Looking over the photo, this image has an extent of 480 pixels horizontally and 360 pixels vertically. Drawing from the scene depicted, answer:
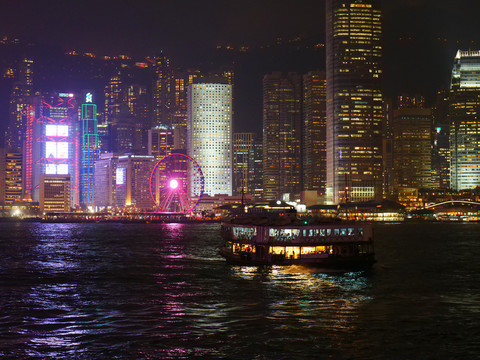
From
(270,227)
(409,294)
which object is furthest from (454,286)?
(270,227)

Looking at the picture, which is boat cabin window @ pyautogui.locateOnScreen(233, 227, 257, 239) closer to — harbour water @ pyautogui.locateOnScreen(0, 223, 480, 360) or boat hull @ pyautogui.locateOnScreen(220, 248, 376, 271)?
boat hull @ pyautogui.locateOnScreen(220, 248, 376, 271)

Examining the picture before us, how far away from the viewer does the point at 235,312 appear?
167 feet

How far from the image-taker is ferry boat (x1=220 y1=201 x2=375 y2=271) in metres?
76.2

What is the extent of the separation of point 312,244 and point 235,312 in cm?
2678

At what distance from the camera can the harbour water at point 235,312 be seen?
39625mm

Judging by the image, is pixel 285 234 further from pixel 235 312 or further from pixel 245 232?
pixel 235 312

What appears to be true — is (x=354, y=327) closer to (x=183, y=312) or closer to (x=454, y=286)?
(x=183, y=312)

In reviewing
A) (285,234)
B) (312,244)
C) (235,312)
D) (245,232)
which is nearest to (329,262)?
(312,244)

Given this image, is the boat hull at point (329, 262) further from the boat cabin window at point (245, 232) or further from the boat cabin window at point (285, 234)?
the boat cabin window at point (245, 232)

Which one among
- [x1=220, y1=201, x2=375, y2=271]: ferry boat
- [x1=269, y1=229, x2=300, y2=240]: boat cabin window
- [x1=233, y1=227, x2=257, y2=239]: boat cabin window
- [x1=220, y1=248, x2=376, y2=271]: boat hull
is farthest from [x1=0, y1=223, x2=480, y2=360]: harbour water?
[x1=233, y1=227, x2=257, y2=239]: boat cabin window

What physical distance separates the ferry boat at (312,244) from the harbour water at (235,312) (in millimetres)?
1522

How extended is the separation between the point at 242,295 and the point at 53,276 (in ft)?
87.3

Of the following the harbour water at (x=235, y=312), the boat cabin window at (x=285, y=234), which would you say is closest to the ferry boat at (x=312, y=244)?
the boat cabin window at (x=285, y=234)

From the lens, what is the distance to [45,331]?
44.4 meters
